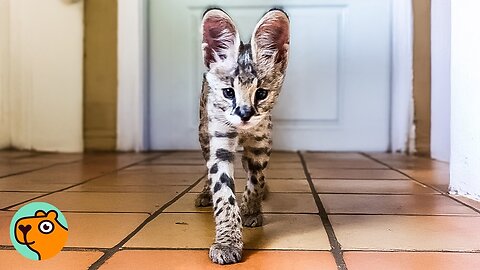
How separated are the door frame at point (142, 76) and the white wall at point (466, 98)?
4.30 ft

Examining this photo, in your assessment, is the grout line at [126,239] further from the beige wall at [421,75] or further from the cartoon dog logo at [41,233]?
the beige wall at [421,75]

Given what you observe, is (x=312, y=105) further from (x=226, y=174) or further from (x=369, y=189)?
(x=226, y=174)

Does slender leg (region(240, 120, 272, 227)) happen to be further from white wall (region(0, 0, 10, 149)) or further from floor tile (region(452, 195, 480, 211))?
white wall (region(0, 0, 10, 149))

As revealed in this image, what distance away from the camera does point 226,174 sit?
1.15 metres

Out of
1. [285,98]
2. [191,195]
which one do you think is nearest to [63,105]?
[285,98]

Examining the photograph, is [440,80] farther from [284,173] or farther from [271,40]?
[271,40]

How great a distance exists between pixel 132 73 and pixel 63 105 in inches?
15.7

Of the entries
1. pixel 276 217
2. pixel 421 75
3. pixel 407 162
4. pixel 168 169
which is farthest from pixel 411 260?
pixel 421 75

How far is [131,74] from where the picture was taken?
3.03 m

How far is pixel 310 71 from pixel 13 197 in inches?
72.6

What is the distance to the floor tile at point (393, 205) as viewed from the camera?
144 cm

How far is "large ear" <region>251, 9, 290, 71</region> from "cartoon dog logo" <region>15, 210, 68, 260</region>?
18.5 inches

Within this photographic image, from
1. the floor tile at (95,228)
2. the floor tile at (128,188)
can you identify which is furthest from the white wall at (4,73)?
the floor tile at (95,228)

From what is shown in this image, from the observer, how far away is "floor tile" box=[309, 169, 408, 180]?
6.86 feet
